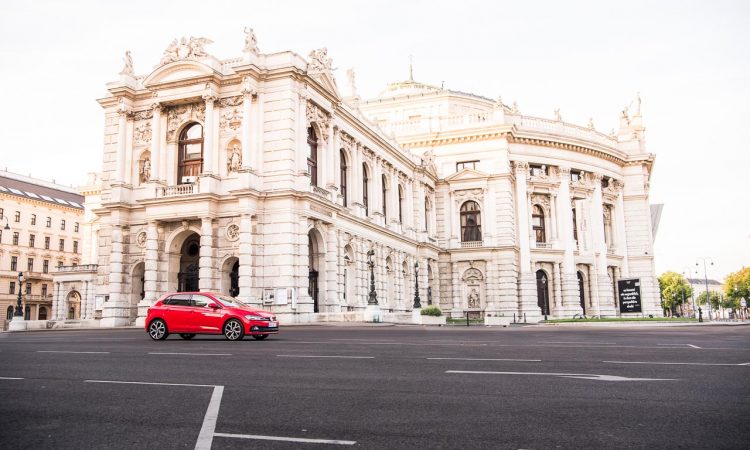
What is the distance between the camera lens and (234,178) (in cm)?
3538

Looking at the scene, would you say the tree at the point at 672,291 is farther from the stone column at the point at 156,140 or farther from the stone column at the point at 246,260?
the stone column at the point at 156,140

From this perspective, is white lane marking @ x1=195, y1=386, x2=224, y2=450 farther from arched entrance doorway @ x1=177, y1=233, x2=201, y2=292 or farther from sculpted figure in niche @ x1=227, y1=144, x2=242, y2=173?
arched entrance doorway @ x1=177, y1=233, x2=201, y2=292

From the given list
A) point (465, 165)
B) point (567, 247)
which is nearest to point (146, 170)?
point (465, 165)

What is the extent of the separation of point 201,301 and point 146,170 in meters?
21.2

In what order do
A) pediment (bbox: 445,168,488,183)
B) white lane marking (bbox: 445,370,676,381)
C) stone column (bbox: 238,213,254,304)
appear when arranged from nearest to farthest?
1. white lane marking (bbox: 445,370,676,381)
2. stone column (bbox: 238,213,254,304)
3. pediment (bbox: 445,168,488,183)

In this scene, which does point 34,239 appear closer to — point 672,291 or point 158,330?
point 158,330

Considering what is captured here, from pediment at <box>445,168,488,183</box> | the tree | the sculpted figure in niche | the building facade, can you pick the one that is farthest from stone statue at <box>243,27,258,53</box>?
the tree

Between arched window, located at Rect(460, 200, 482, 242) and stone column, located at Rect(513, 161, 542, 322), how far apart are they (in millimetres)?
3633

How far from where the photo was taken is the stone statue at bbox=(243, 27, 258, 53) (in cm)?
3566

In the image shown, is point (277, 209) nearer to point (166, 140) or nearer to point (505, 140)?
point (166, 140)

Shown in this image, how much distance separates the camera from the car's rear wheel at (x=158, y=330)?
2034 centimetres

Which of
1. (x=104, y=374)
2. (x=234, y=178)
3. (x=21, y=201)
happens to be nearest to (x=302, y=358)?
(x=104, y=374)

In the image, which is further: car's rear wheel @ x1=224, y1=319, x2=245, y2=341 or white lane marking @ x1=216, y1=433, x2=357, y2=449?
car's rear wheel @ x1=224, y1=319, x2=245, y2=341

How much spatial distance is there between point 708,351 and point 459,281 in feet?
143
